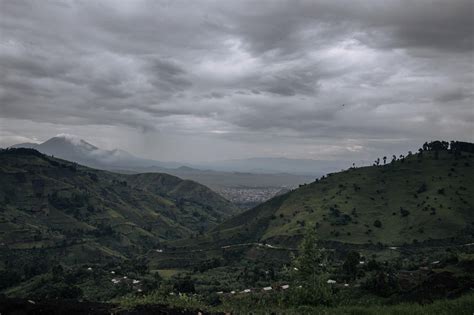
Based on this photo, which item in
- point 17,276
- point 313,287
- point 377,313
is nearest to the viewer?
point 377,313

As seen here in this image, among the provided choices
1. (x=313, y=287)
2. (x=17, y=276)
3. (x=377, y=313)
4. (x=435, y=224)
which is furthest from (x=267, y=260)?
(x=377, y=313)

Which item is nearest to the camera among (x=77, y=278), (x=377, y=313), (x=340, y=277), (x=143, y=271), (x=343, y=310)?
(x=377, y=313)

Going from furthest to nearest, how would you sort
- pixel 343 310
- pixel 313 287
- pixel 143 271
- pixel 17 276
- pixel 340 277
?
pixel 17 276 < pixel 143 271 < pixel 340 277 < pixel 313 287 < pixel 343 310

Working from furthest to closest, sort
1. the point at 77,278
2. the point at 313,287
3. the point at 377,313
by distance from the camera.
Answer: the point at 77,278 < the point at 313,287 < the point at 377,313

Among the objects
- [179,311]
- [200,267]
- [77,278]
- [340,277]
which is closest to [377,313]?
[179,311]

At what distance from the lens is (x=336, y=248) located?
19750cm

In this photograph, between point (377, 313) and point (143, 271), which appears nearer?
point (377, 313)

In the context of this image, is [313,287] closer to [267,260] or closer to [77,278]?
[77,278]

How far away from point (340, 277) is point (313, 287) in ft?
118

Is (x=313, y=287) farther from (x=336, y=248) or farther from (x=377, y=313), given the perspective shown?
(x=336, y=248)

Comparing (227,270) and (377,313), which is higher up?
(377,313)

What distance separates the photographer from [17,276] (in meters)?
182

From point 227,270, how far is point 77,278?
60.3 metres

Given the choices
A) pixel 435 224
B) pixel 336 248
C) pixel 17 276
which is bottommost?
pixel 17 276
